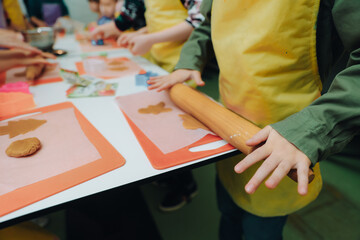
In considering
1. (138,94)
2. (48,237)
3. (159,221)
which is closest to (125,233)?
(159,221)

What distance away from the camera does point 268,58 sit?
521mm

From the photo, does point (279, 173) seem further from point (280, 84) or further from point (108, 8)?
point (108, 8)

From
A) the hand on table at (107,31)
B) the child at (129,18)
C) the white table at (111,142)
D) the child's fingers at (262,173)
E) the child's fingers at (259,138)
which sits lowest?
the white table at (111,142)

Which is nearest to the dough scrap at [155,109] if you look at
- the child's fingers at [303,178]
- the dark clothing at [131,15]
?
the child's fingers at [303,178]

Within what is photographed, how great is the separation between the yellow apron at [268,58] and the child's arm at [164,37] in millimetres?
395

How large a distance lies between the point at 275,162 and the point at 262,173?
0.03 metres

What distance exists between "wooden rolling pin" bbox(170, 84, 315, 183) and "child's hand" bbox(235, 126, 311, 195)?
0.06 feet

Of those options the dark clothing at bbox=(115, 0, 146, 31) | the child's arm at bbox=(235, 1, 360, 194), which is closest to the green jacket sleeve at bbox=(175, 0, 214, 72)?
the child's arm at bbox=(235, 1, 360, 194)

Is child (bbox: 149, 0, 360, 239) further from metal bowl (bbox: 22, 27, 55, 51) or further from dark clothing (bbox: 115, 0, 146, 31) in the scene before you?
metal bowl (bbox: 22, 27, 55, 51)

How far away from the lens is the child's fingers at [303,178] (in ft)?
1.18

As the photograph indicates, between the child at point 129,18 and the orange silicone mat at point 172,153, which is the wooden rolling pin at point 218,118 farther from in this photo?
the child at point 129,18

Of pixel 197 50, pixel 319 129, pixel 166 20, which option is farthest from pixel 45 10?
pixel 319 129

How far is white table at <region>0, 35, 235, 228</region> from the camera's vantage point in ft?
1.26

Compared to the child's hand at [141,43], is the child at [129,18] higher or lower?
higher
